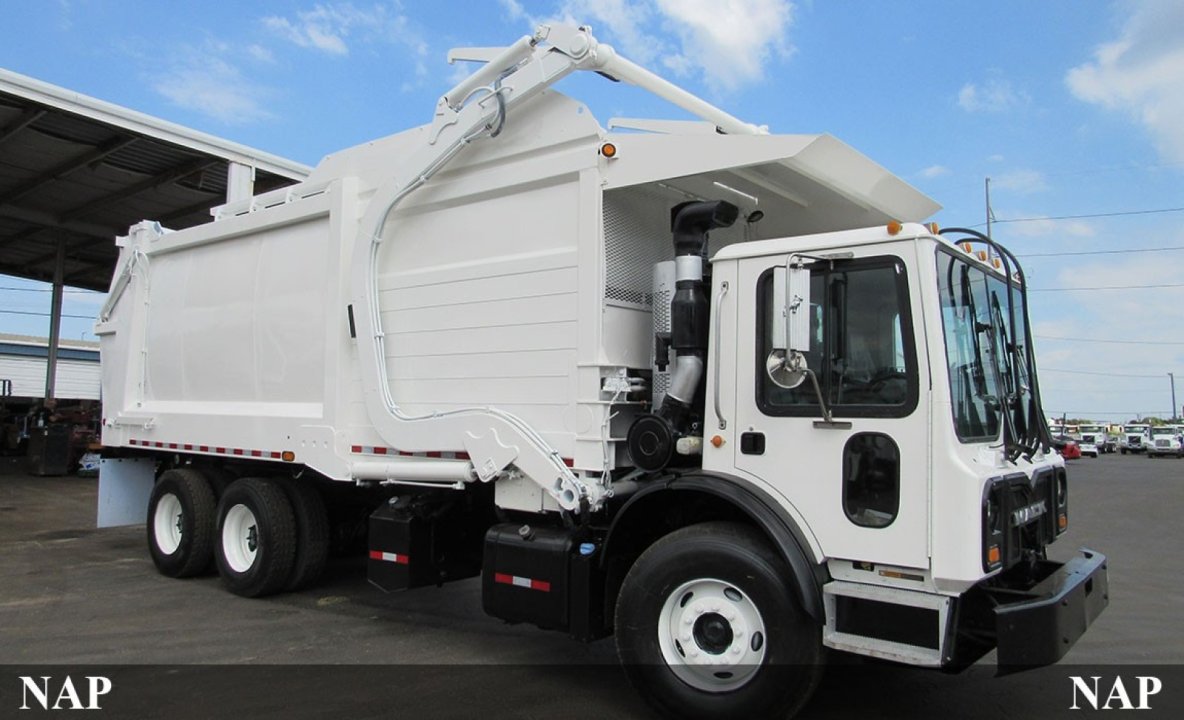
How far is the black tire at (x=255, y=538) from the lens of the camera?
22.4ft

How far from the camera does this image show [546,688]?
15.9ft

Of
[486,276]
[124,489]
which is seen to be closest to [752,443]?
[486,276]

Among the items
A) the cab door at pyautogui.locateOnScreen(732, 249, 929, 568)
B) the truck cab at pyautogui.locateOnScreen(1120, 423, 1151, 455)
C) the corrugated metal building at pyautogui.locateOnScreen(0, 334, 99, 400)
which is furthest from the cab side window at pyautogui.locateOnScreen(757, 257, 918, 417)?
the truck cab at pyautogui.locateOnScreen(1120, 423, 1151, 455)

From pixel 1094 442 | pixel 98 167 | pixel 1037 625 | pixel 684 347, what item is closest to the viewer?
pixel 1037 625

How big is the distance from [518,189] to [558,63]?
2.59 ft

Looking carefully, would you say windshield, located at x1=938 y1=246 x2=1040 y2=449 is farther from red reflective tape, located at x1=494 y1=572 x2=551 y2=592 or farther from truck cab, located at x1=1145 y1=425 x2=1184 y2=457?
truck cab, located at x1=1145 y1=425 x2=1184 y2=457

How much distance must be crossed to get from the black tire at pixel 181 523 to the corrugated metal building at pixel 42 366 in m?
42.0

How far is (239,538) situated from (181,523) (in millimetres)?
857

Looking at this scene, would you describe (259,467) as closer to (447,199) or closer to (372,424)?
(372,424)

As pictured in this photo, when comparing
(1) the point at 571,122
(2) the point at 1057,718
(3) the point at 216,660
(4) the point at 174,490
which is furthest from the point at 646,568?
(4) the point at 174,490

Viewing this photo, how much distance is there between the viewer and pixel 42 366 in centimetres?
4634

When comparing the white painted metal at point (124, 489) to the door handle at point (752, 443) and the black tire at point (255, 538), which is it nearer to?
the black tire at point (255, 538)

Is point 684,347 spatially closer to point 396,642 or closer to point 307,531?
point 396,642

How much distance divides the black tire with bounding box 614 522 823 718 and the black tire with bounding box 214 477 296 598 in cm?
362
